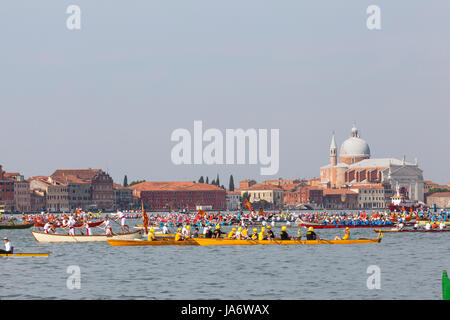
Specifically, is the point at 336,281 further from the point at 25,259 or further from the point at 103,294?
the point at 25,259

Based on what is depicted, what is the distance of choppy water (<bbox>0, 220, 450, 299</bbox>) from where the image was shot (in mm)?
38688

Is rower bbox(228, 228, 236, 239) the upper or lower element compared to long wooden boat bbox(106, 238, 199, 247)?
upper

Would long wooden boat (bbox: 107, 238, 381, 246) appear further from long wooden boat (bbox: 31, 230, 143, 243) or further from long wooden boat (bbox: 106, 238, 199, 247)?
long wooden boat (bbox: 31, 230, 143, 243)

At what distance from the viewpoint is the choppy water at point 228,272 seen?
38.7 m

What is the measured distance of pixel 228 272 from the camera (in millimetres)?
48281
